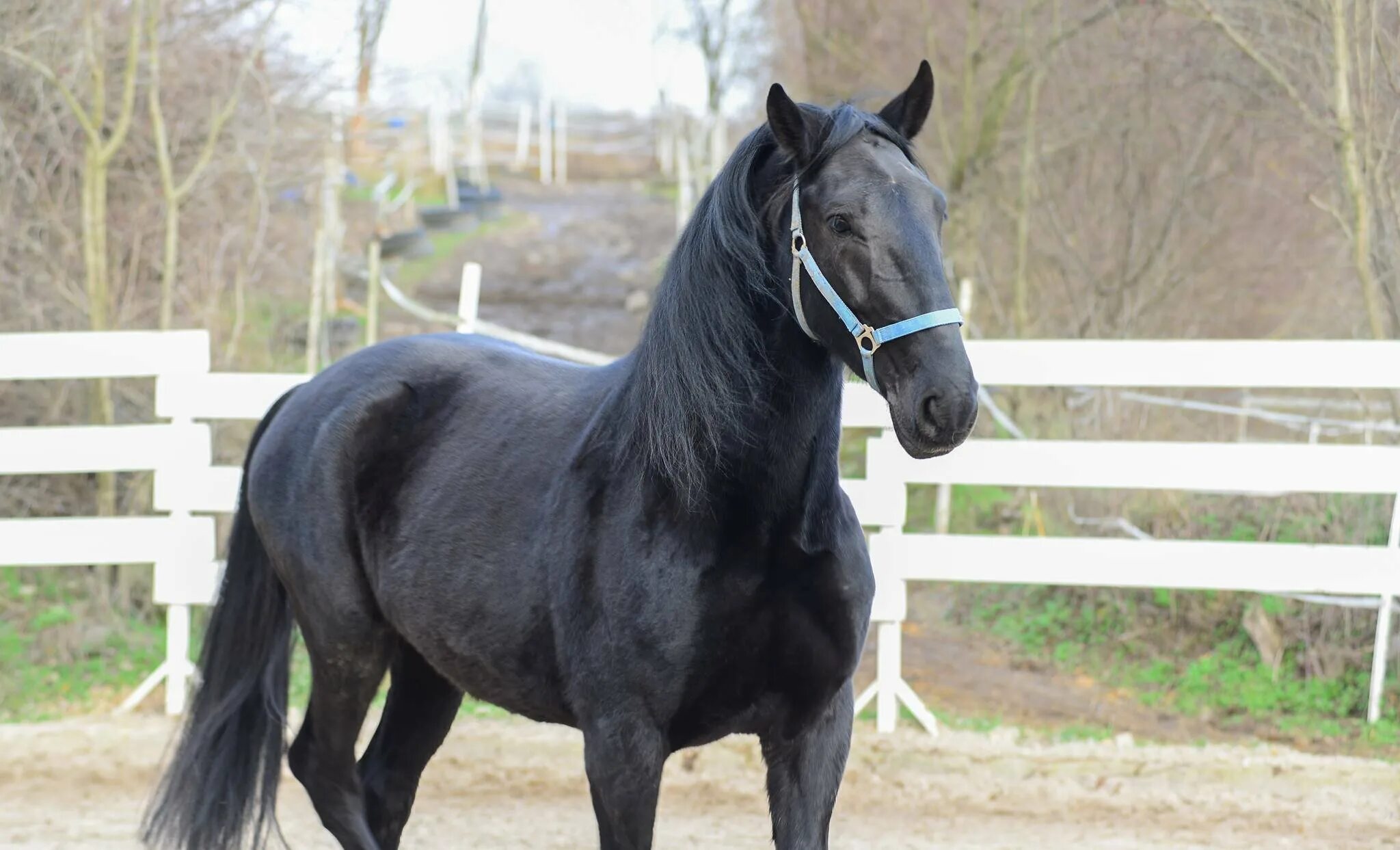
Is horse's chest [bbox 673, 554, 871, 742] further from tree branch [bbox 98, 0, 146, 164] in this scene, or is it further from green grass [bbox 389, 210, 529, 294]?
green grass [bbox 389, 210, 529, 294]

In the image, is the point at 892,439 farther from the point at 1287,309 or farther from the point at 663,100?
the point at 663,100

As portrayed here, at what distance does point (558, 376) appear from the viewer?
3207 mm

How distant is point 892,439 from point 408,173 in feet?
45.9

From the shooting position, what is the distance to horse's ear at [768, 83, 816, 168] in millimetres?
2309

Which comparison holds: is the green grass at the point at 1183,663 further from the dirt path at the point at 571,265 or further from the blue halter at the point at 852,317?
the dirt path at the point at 571,265

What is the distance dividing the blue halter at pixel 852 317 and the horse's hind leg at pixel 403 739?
168 centimetres

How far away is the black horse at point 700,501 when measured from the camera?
2297mm

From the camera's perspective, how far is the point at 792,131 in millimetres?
2352

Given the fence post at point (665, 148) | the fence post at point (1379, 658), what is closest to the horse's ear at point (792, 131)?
the fence post at point (1379, 658)

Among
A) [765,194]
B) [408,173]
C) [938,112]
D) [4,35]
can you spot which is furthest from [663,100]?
[765,194]

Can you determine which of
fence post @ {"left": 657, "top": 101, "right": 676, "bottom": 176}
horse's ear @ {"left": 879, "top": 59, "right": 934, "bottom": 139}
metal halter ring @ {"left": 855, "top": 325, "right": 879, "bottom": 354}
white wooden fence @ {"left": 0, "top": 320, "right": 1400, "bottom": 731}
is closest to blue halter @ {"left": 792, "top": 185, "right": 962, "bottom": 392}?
metal halter ring @ {"left": 855, "top": 325, "right": 879, "bottom": 354}

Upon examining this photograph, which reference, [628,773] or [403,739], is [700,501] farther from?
[403,739]

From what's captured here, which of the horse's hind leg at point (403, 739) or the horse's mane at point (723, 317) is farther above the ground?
the horse's mane at point (723, 317)

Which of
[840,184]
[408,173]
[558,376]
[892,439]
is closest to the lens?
[840,184]
